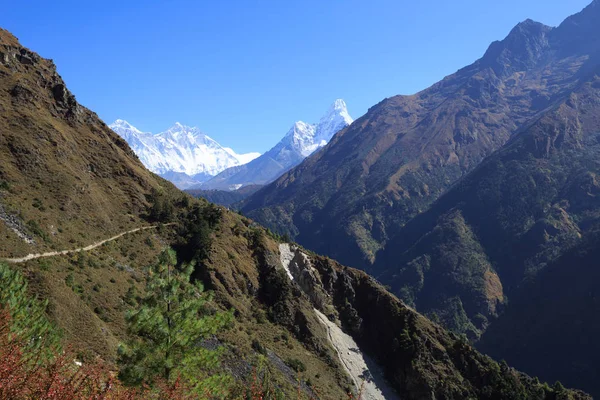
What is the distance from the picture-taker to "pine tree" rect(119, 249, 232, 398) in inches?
766

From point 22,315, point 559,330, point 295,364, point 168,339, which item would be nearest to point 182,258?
point 295,364

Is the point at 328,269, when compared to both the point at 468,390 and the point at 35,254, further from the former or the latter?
the point at 35,254

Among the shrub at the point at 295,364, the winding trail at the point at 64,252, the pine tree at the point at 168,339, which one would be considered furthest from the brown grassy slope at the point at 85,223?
the pine tree at the point at 168,339

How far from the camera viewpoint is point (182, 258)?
5184 centimetres

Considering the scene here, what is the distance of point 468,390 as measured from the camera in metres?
57.5

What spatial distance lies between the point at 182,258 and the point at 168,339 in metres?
32.5

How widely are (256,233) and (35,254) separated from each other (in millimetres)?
33483

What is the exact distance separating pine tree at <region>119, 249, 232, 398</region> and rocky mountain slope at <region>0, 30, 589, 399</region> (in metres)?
11.5

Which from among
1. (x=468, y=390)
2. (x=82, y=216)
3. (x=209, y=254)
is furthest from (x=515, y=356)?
(x=82, y=216)

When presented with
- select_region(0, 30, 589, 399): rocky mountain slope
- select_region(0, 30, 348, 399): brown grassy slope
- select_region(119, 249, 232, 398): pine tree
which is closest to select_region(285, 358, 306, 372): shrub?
select_region(0, 30, 589, 399): rocky mountain slope

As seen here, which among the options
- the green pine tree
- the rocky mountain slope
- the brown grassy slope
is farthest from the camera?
the rocky mountain slope

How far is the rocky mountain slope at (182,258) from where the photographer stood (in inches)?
1508

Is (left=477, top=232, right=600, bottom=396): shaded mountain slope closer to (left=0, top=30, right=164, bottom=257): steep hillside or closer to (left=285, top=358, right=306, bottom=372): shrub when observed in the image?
(left=285, top=358, right=306, bottom=372): shrub

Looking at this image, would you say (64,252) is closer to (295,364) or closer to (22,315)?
(22,315)
